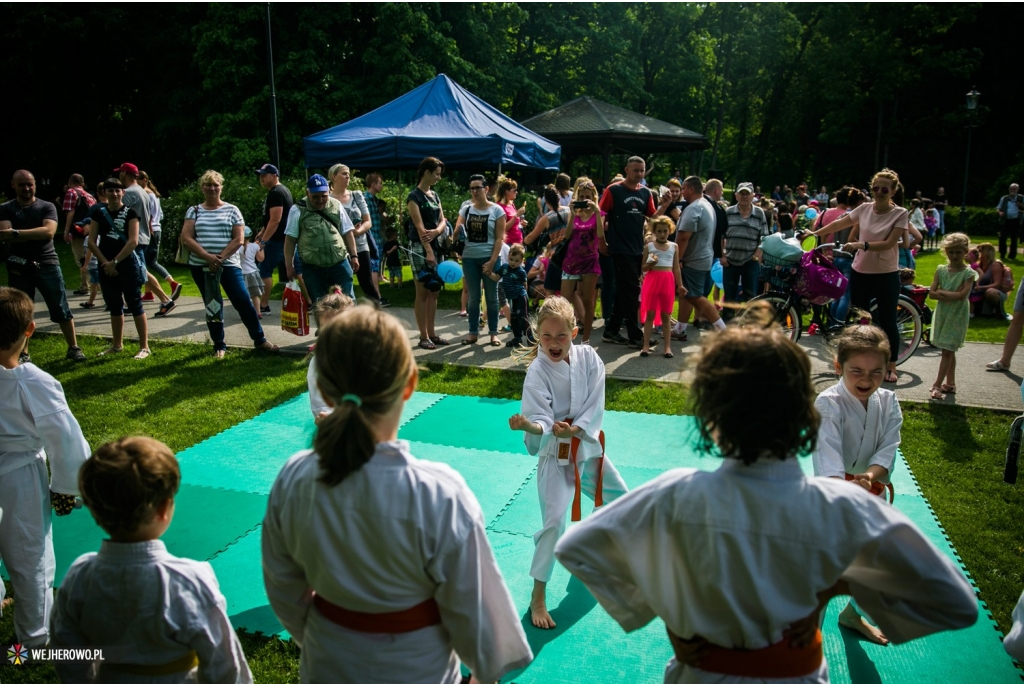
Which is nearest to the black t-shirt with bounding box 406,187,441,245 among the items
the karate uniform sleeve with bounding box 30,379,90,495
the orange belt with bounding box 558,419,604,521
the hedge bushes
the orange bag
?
the orange bag

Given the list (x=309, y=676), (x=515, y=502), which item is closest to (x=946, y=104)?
(x=515, y=502)

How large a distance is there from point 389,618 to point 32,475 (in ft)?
7.42

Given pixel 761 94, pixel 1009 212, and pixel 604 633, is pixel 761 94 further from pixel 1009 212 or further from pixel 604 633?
pixel 604 633

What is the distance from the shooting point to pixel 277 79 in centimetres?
2183

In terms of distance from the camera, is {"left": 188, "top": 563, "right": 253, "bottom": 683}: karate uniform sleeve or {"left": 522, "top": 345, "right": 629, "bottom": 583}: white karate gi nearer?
{"left": 188, "top": 563, "right": 253, "bottom": 683}: karate uniform sleeve

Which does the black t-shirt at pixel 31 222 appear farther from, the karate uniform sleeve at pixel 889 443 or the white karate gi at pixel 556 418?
the karate uniform sleeve at pixel 889 443

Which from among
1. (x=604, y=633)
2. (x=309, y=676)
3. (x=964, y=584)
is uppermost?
(x=964, y=584)

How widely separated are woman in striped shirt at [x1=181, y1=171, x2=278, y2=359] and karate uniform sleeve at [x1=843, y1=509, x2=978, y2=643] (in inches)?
280

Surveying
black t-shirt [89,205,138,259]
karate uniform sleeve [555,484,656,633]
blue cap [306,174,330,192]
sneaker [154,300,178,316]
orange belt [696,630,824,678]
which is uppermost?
blue cap [306,174,330,192]

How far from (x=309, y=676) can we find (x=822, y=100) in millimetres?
44747

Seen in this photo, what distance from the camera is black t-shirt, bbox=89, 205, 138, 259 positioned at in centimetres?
759

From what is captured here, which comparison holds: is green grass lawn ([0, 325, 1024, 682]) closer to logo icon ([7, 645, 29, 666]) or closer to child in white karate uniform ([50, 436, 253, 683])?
logo icon ([7, 645, 29, 666])

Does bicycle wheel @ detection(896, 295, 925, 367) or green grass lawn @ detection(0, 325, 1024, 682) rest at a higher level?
bicycle wheel @ detection(896, 295, 925, 367)

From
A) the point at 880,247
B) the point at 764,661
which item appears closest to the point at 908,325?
the point at 880,247
